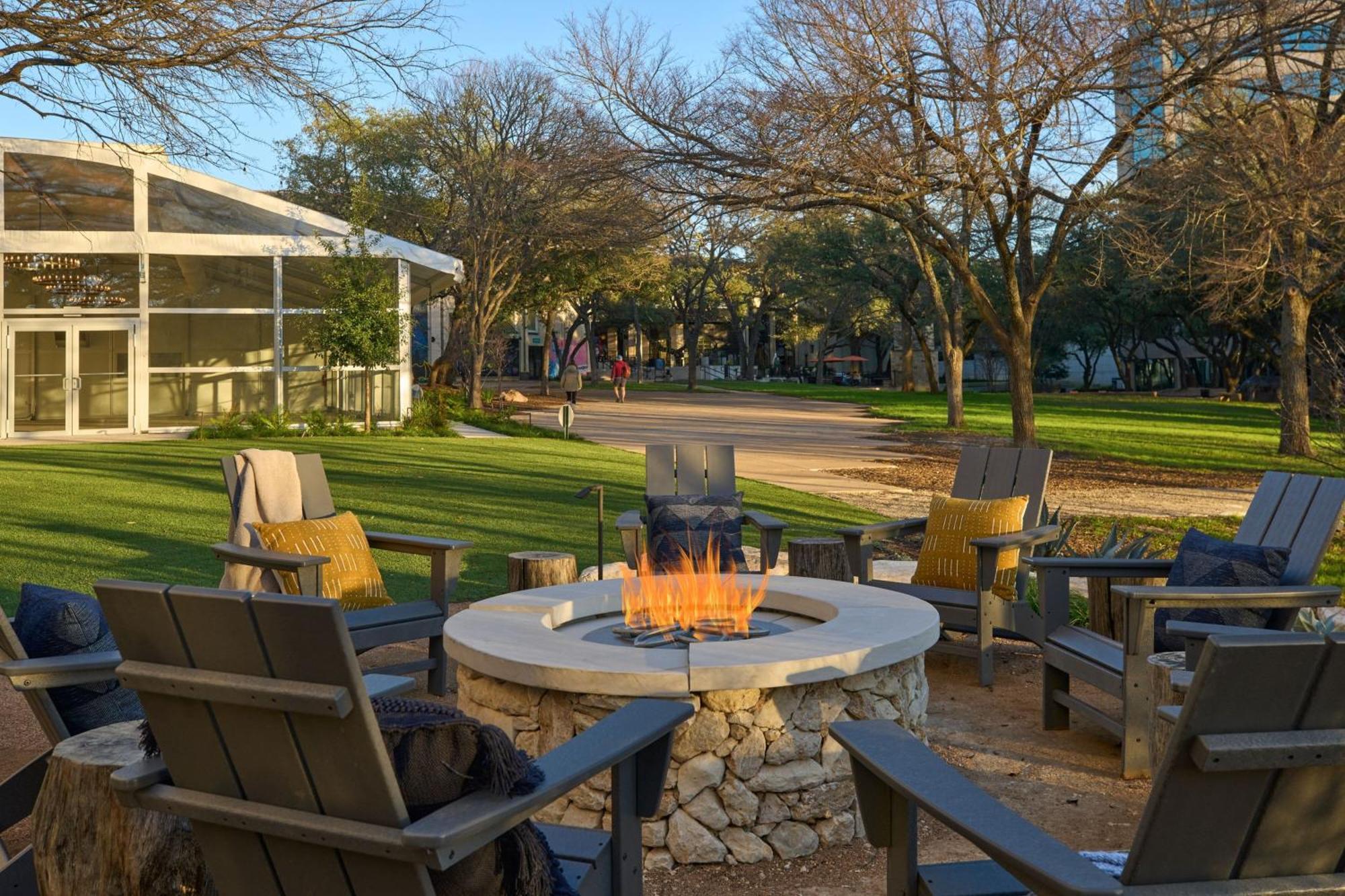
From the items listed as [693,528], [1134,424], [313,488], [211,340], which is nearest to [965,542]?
[693,528]

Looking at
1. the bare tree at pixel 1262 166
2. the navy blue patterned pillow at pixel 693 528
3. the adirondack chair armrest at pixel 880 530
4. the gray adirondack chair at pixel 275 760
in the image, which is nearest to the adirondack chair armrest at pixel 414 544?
the navy blue patterned pillow at pixel 693 528

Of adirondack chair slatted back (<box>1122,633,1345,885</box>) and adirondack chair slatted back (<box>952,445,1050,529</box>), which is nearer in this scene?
adirondack chair slatted back (<box>1122,633,1345,885</box>)

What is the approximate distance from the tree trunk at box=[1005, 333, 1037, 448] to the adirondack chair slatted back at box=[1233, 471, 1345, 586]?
10249 millimetres

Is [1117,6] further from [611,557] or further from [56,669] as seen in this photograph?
[56,669]

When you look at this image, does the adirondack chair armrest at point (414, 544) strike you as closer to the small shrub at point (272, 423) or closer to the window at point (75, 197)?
the small shrub at point (272, 423)

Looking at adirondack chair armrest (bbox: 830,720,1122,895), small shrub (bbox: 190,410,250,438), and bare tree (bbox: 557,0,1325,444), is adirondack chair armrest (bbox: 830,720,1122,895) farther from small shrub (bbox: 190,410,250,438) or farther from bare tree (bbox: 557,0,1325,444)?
small shrub (bbox: 190,410,250,438)

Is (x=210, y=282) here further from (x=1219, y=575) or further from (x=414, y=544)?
(x=1219, y=575)

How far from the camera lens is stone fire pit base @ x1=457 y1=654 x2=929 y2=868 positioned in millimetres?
3875

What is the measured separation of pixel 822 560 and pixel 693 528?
31.3 inches

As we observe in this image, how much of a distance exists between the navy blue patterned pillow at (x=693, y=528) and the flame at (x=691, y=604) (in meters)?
1.96

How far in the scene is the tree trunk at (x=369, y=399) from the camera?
22.1 metres

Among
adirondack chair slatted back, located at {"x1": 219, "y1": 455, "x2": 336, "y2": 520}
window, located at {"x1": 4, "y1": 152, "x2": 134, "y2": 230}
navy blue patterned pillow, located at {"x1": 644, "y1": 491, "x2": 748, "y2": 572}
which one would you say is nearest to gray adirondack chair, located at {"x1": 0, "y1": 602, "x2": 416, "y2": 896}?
adirondack chair slatted back, located at {"x1": 219, "y1": 455, "x2": 336, "y2": 520}

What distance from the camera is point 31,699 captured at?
10.8ft

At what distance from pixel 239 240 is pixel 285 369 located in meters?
2.31
